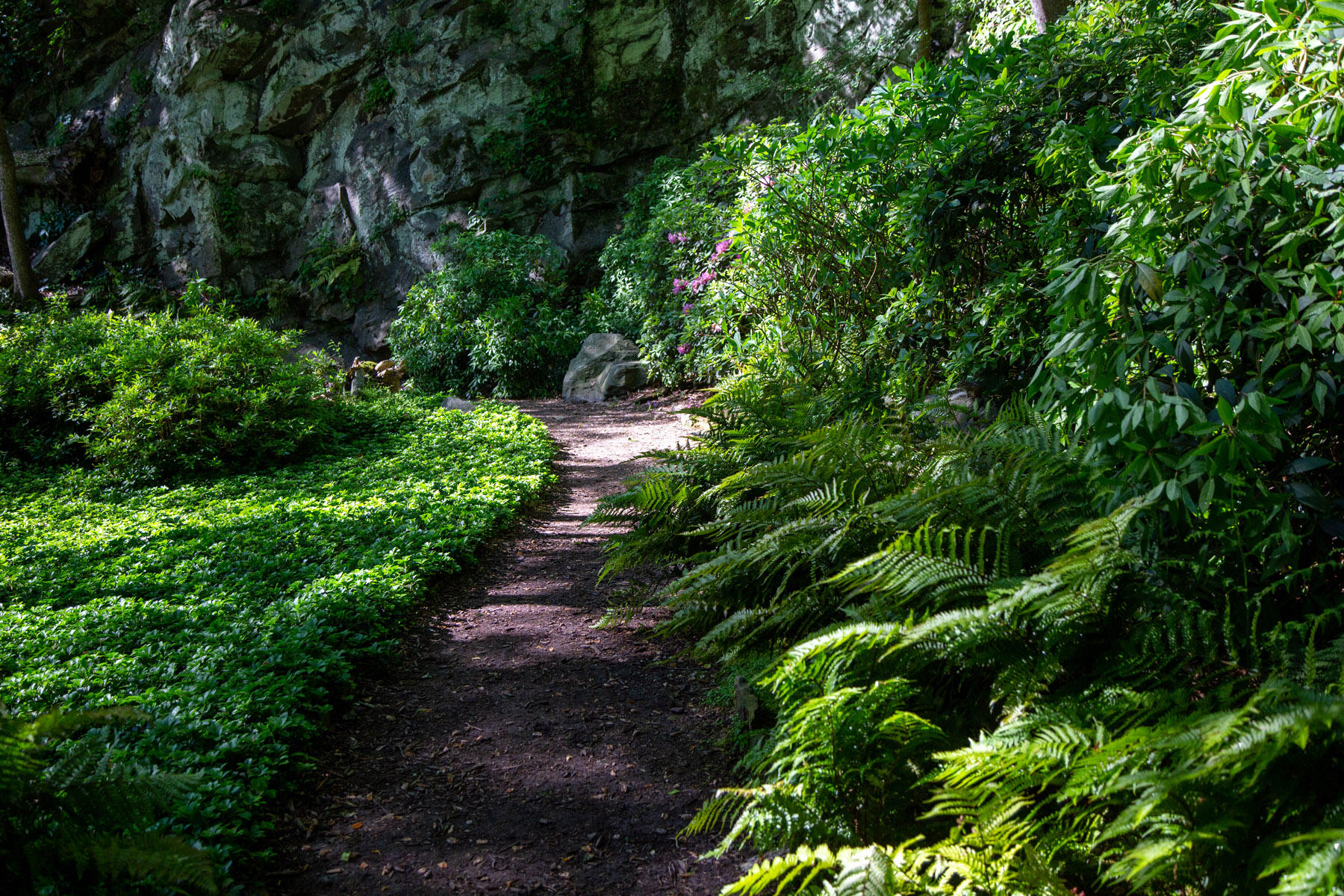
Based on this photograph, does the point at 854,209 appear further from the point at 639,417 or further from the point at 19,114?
the point at 19,114

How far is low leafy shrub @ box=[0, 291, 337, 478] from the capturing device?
7453 millimetres

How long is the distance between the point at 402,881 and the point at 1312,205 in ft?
9.86

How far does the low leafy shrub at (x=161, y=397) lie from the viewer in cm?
745

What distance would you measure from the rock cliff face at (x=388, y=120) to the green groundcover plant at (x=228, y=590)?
9669 mm

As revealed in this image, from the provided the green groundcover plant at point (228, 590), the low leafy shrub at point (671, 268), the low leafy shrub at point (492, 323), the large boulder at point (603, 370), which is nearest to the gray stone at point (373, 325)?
the low leafy shrub at point (492, 323)

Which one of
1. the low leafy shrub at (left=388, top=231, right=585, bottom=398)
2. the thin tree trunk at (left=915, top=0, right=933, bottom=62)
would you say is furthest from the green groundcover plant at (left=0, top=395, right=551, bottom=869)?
the thin tree trunk at (left=915, top=0, right=933, bottom=62)

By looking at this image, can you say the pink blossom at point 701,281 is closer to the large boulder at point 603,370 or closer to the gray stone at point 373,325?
the large boulder at point 603,370

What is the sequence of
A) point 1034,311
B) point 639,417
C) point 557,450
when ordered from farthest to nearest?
1. point 639,417
2. point 557,450
3. point 1034,311

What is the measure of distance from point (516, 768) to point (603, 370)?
9895 mm

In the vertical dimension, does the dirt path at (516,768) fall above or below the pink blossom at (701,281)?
below

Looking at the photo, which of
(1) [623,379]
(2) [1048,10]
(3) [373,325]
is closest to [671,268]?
(1) [623,379]

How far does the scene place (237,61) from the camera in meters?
17.1

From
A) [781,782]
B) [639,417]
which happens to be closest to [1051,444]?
[781,782]

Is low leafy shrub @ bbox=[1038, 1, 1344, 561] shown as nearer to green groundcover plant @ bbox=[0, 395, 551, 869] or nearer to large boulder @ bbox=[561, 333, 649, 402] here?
green groundcover plant @ bbox=[0, 395, 551, 869]
